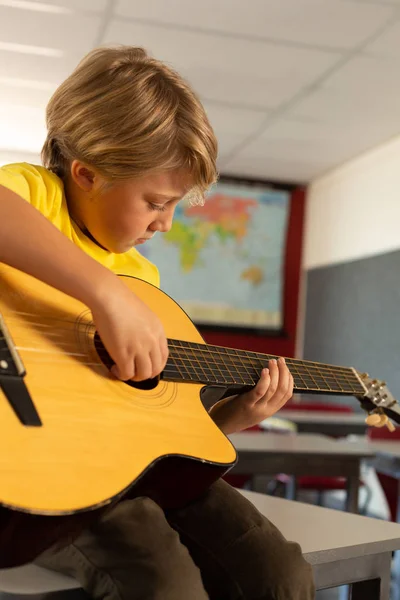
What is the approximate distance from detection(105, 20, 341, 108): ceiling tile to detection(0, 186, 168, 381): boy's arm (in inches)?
126

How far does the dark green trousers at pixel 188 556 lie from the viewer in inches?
41.3

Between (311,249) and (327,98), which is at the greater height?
(327,98)

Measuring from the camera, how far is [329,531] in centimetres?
138

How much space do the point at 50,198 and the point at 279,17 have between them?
9.28 ft

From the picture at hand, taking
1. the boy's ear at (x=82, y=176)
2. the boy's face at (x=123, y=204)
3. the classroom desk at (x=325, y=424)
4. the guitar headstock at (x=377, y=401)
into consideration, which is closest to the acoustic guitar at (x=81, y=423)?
the boy's face at (x=123, y=204)

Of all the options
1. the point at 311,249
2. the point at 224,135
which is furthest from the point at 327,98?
the point at 311,249

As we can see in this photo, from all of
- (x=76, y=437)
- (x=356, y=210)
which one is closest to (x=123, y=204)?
(x=76, y=437)

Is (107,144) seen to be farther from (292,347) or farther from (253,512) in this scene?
(292,347)

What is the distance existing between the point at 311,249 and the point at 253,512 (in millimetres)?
6074

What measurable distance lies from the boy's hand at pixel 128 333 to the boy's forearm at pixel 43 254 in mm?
22

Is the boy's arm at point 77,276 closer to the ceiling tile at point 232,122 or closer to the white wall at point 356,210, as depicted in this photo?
the ceiling tile at point 232,122

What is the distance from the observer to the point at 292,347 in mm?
7379

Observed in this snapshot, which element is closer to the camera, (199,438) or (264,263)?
(199,438)

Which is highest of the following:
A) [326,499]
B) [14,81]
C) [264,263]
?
[14,81]
